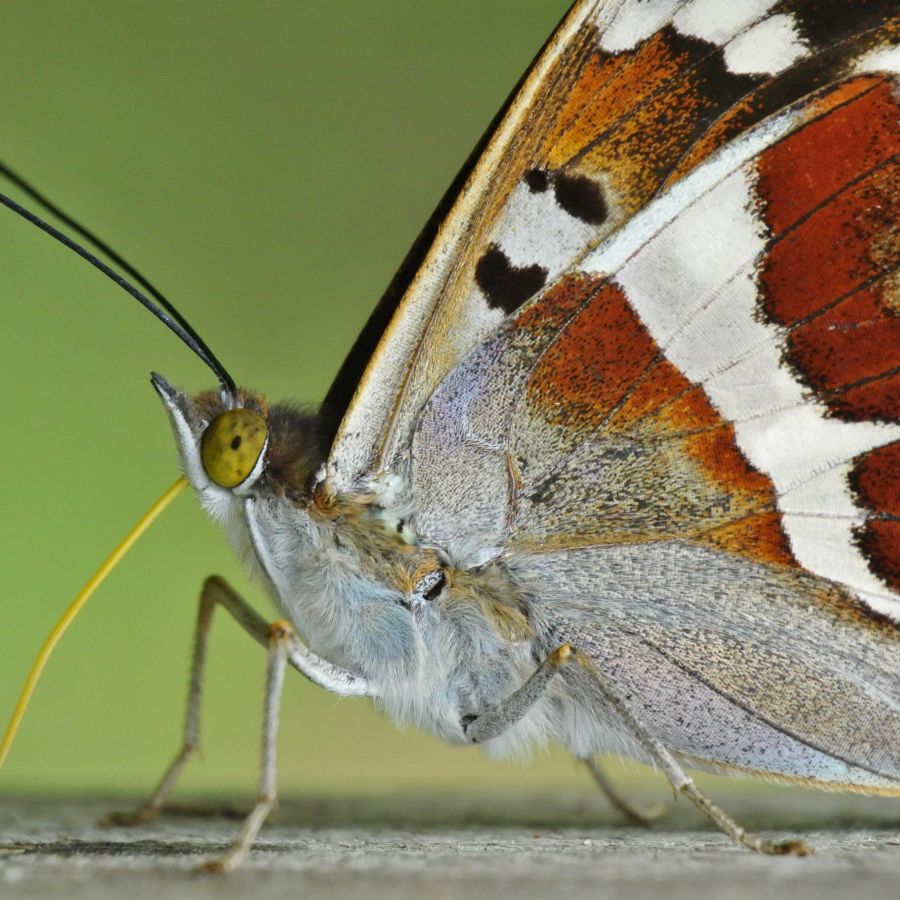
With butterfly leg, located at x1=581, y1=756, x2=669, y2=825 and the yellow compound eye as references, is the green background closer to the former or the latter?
butterfly leg, located at x1=581, y1=756, x2=669, y2=825

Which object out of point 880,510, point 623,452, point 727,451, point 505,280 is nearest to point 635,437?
point 623,452

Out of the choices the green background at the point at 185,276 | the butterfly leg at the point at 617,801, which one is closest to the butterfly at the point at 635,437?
the butterfly leg at the point at 617,801

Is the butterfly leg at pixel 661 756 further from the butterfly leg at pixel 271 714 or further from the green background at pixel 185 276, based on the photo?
the green background at pixel 185 276

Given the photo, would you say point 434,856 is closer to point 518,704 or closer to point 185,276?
point 518,704

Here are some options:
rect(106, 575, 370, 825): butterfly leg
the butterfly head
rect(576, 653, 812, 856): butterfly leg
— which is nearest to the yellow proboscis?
the butterfly head

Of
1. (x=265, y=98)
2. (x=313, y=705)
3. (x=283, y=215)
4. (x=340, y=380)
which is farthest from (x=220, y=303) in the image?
(x=340, y=380)
